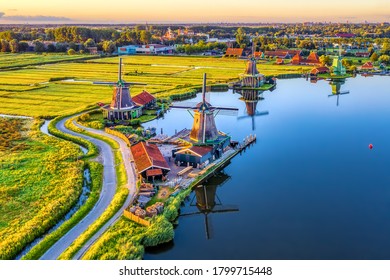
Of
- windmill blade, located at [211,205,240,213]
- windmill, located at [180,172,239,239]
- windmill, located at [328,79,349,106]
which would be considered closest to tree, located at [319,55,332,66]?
windmill, located at [328,79,349,106]

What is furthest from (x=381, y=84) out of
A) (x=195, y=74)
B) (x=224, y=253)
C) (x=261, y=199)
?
(x=224, y=253)

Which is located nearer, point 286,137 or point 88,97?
point 286,137

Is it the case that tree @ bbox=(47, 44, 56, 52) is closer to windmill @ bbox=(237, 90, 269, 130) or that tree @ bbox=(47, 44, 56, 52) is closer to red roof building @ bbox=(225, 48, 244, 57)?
red roof building @ bbox=(225, 48, 244, 57)

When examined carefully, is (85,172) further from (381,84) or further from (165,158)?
(381,84)

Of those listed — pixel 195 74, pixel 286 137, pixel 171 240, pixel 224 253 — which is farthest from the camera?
pixel 195 74

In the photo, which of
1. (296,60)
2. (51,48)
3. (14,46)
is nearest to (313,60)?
(296,60)

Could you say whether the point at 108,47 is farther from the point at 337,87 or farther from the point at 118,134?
the point at 118,134
